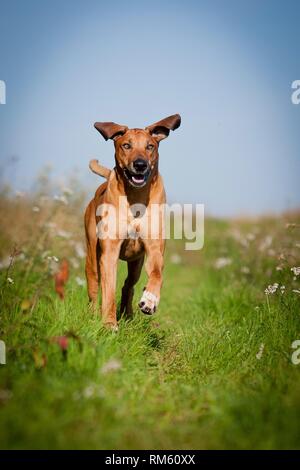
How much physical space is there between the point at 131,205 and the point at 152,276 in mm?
798

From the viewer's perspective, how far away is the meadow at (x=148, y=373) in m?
3.09

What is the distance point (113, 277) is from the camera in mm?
5426

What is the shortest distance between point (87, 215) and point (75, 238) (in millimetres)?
2799

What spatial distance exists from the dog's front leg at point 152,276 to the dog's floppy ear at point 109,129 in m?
1.25

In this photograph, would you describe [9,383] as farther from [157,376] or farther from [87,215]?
[87,215]

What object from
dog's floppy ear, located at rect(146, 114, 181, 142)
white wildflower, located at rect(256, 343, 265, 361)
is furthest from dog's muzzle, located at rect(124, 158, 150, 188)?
white wildflower, located at rect(256, 343, 265, 361)

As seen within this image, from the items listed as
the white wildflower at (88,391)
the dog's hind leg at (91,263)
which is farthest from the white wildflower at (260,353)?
the dog's hind leg at (91,263)

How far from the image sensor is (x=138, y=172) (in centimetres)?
526

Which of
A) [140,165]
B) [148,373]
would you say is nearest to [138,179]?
[140,165]

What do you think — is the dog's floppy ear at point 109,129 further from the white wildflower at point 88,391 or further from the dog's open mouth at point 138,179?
the white wildflower at point 88,391

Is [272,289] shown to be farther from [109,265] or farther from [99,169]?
[99,169]

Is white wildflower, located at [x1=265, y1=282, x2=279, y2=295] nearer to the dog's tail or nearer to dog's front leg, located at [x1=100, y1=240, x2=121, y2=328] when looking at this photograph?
dog's front leg, located at [x1=100, y1=240, x2=121, y2=328]

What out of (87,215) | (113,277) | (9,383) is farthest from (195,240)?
(9,383)
